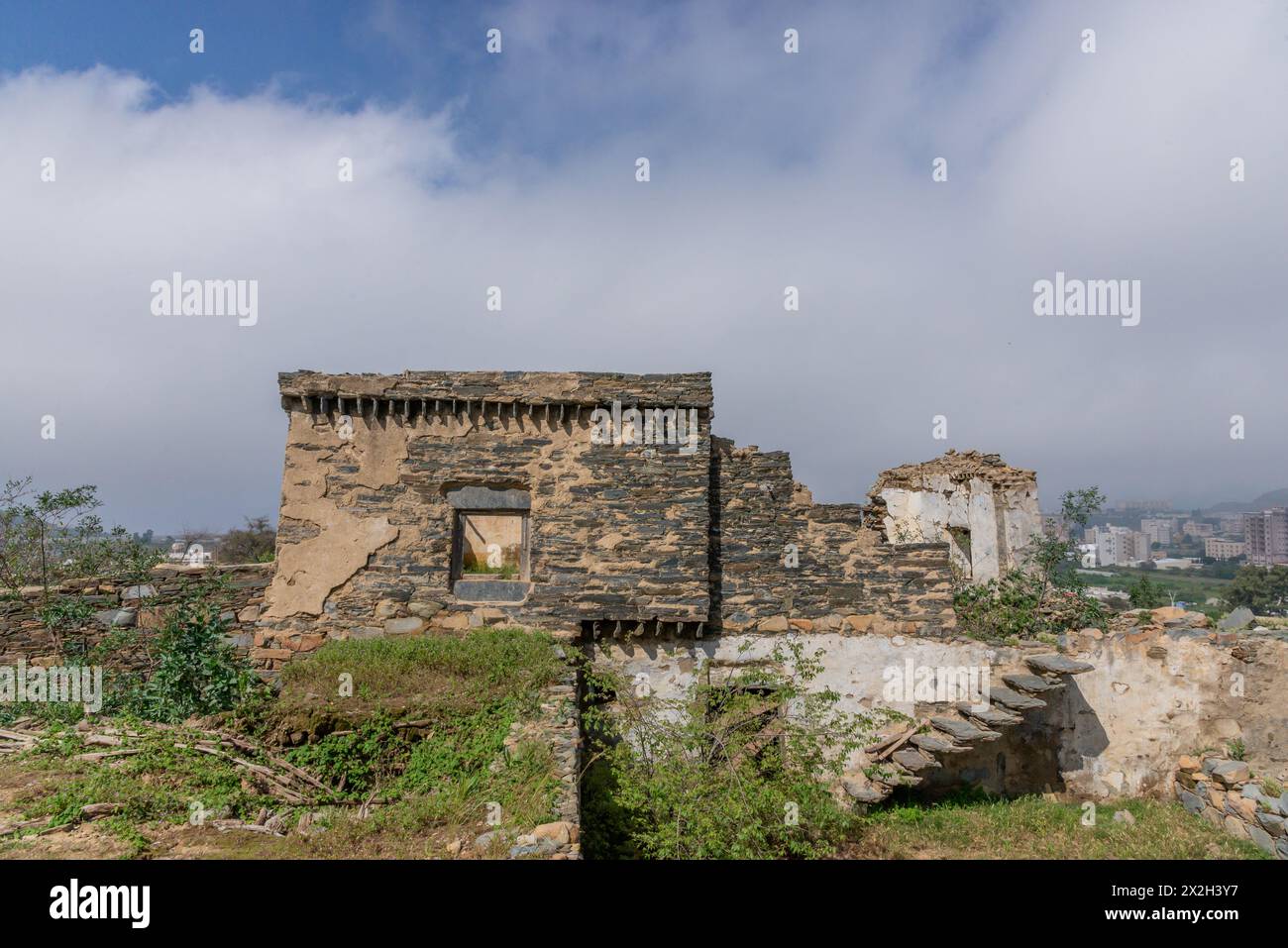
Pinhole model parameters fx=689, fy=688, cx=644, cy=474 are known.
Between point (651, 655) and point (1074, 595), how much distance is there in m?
7.66


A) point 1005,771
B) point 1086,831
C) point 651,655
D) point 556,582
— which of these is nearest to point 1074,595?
point 1005,771

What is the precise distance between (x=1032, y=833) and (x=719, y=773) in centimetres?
485

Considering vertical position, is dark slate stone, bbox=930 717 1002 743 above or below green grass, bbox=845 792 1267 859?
above

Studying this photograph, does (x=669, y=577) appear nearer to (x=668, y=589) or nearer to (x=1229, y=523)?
(x=668, y=589)

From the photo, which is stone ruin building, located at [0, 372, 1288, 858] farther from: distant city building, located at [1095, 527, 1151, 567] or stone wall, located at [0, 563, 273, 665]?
distant city building, located at [1095, 527, 1151, 567]

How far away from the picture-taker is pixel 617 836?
743cm

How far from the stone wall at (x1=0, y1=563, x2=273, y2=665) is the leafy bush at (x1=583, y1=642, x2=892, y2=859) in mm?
5182

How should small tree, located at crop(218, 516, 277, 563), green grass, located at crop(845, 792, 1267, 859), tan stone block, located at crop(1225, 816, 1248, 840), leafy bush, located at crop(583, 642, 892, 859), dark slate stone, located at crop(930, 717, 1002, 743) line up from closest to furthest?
1. leafy bush, located at crop(583, 642, 892, 859)
2. green grass, located at crop(845, 792, 1267, 859)
3. tan stone block, located at crop(1225, 816, 1248, 840)
4. dark slate stone, located at crop(930, 717, 1002, 743)
5. small tree, located at crop(218, 516, 277, 563)

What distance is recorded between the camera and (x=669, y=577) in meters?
9.83

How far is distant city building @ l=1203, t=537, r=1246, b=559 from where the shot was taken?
6450cm

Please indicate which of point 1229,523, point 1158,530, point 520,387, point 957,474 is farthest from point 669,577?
point 1229,523

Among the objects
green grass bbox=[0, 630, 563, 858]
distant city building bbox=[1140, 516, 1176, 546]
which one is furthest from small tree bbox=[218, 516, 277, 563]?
distant city building bbox=[1140, 516, 1176, 546]

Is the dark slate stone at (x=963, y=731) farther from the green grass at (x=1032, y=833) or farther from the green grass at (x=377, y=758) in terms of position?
the green grass at (x=377, y=758)

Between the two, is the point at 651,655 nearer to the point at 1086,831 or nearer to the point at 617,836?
the point at 617,836
